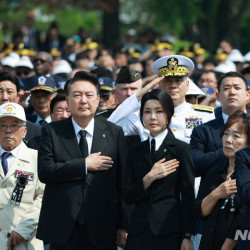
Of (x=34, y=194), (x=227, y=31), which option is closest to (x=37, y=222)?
(x=34, y=194)

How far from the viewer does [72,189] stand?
23.8ft

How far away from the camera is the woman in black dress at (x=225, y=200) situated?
696 centimetres

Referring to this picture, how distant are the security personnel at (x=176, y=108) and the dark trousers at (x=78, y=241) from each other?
67.9 inches

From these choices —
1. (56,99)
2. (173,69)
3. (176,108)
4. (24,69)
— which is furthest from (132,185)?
(24,69)

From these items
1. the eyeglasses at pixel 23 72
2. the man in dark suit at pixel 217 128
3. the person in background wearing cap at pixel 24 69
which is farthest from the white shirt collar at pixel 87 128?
the eyeglasses at pixel 23 72

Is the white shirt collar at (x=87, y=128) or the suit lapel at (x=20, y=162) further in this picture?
the suit lapel at (x=20, y=162)

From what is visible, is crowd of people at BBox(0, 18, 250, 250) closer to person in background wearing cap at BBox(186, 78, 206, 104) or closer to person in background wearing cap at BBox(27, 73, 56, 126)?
person in background wearing cap at BBox(186, 78, 206, 104)

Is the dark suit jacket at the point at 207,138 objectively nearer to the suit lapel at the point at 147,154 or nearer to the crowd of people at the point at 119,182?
the crowd of people at the point at 119,182

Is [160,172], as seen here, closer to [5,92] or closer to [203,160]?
[203,160]

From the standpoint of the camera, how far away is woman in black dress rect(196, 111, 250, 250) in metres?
6.96

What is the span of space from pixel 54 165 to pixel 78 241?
69 cm

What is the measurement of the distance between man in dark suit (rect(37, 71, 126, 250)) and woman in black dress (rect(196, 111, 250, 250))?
791mm

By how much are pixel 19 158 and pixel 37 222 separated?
66cm

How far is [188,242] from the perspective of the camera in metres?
6.98
